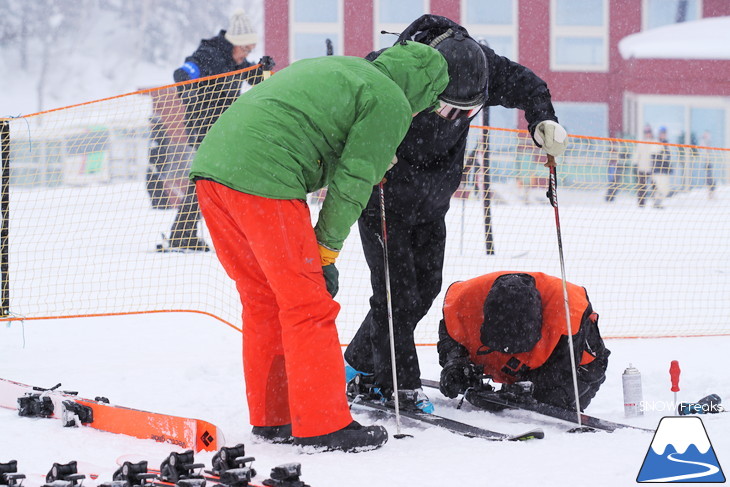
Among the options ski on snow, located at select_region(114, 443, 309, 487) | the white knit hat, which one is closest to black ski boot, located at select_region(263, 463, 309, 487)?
ski on snow, located at select_region(114, 443, 309, 487)

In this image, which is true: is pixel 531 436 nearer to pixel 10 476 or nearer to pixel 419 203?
pixel 419 203

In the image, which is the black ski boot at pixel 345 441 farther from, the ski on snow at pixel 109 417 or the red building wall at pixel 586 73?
the red building wall at pixel 586 73

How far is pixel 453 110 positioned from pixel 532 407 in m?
1.28

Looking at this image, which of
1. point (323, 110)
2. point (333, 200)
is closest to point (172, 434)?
point (333, 200)

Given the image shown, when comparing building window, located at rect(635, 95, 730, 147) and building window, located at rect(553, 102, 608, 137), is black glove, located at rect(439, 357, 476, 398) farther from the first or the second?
building window, located at rect(553, 102, 608, 137)

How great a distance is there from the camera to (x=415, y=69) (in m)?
3.05

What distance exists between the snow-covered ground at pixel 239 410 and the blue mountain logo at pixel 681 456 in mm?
63

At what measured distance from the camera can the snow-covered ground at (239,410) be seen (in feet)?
9.16

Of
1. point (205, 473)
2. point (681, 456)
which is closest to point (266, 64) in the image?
point (205, 473)

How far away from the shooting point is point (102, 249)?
9.02 metres

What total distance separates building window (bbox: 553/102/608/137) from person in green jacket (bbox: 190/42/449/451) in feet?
79.4

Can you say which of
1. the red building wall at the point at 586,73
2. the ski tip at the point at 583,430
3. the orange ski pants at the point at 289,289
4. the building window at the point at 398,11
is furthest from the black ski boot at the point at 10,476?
the building window at the point at 398,11

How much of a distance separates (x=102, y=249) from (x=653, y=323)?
5.44m

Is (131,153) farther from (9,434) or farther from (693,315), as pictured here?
(9,434)
